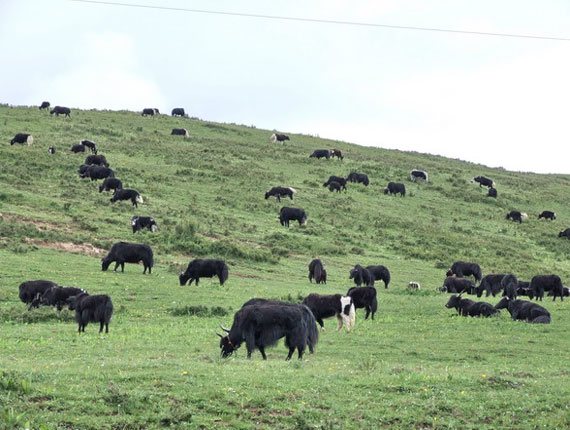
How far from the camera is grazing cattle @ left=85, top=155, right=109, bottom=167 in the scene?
5844cm

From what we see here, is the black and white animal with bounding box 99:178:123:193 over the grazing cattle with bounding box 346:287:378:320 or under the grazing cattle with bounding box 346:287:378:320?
over

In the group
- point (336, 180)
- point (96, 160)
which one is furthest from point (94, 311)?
point (336, 180)

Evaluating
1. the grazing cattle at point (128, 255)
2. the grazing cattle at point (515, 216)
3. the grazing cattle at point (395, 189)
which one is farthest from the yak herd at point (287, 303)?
the grazing cattle at point (515, 216)

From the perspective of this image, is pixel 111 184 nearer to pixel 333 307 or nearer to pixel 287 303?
pixel 333 307

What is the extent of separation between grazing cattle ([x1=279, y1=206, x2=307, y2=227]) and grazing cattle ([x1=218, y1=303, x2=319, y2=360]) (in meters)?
34.1

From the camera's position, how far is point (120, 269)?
3572 cm

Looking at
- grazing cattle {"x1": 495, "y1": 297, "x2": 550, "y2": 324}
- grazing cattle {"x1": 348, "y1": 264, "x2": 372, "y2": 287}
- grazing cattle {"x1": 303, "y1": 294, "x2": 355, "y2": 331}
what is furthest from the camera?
grazing cattle {"x1": 348, "y1": 264, "x2": 372, "y2": 287}

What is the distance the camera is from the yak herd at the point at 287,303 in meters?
17.6

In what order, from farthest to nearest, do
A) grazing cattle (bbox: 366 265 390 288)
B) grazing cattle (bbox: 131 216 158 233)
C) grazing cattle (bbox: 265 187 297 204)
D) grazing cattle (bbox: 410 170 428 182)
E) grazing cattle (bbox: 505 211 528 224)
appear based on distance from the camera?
grazing cattle (bbox: 410 170 428 182) → grazing cattle (bbox: 505 211 528 224) → grazing cattle (bbox: 265 187 297 204) → grazing cattle (bbox: 131 216 158 233) → grazing cattle (bbox: 366 265 390 288)

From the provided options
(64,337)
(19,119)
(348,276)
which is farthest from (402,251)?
(19,119)

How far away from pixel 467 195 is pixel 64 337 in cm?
5909

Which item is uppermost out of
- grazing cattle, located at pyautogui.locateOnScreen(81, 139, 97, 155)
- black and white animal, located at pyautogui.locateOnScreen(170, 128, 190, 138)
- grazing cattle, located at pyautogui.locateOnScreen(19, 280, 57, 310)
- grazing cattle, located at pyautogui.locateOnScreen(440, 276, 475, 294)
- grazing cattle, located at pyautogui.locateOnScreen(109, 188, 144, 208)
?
black and white animal, located at pyautogui.locateOnScreen(170, 128, 190, 138)

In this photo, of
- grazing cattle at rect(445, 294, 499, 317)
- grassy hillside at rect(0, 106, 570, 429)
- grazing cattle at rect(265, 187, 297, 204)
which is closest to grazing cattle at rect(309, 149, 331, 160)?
grassy hillside at rect(0, 106, 570, 429)

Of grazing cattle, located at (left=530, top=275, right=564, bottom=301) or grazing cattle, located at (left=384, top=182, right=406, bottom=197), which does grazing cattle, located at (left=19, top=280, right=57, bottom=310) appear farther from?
grazing cattle, located at (left=384, top=182, right=406, bottom=197)
